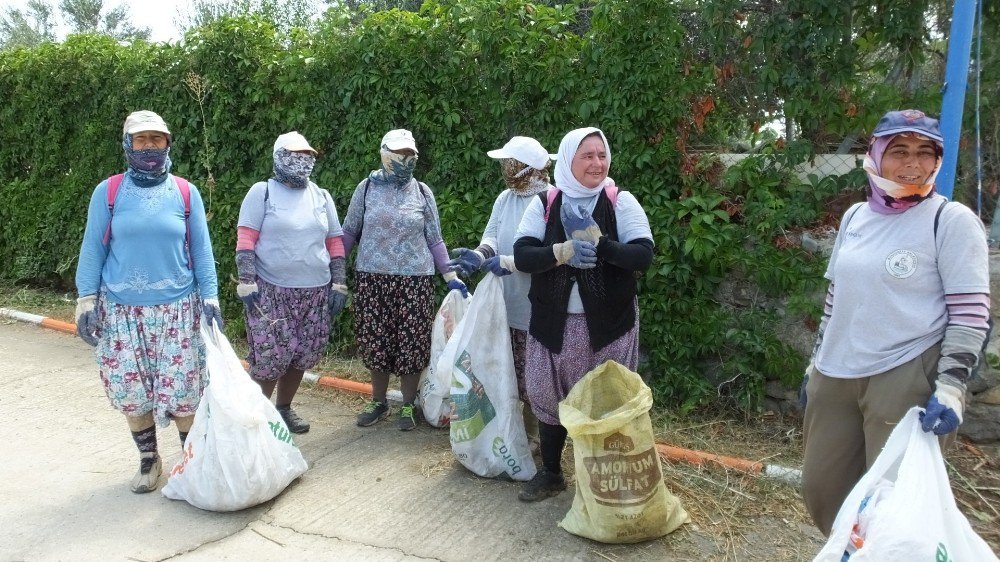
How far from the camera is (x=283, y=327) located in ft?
14.2

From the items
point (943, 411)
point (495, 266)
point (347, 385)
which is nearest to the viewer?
point (943, 411)

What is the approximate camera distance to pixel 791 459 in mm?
4031

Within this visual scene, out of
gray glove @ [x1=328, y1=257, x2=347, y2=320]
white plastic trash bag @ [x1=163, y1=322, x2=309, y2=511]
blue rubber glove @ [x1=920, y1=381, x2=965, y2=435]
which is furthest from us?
gray glove @ [x1=328, y1=257, x2=347, y2=320]

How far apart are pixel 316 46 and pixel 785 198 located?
151 inches

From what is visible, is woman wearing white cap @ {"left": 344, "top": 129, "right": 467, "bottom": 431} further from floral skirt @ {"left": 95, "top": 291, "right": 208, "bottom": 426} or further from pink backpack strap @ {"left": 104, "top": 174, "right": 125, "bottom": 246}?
pink backpack strap @ {"left": 104, "top": 174, "right": 125, "bottom": 246}

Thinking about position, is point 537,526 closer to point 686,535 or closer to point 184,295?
point 686,535

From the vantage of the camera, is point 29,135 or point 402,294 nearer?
point 402,294

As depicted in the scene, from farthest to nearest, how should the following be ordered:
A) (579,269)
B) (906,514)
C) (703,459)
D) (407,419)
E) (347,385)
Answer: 1. (347,385)
2. (407,419)
3. (703,459)
4. (579,269)
5. (906,514)

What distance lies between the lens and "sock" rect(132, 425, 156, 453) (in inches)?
150

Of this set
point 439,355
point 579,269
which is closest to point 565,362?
point 579,269

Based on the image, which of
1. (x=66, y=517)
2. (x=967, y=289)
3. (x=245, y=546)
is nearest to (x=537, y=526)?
(x=245, y=546)

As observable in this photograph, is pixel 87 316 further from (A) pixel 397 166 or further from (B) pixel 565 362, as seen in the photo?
(B) pixel 565 362

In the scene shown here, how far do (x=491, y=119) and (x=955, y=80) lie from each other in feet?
9.67

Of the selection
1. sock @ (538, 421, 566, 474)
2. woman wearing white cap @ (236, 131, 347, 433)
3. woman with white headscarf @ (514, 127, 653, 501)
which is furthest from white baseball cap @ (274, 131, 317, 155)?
sock @ (538, 421, 566, 474)
